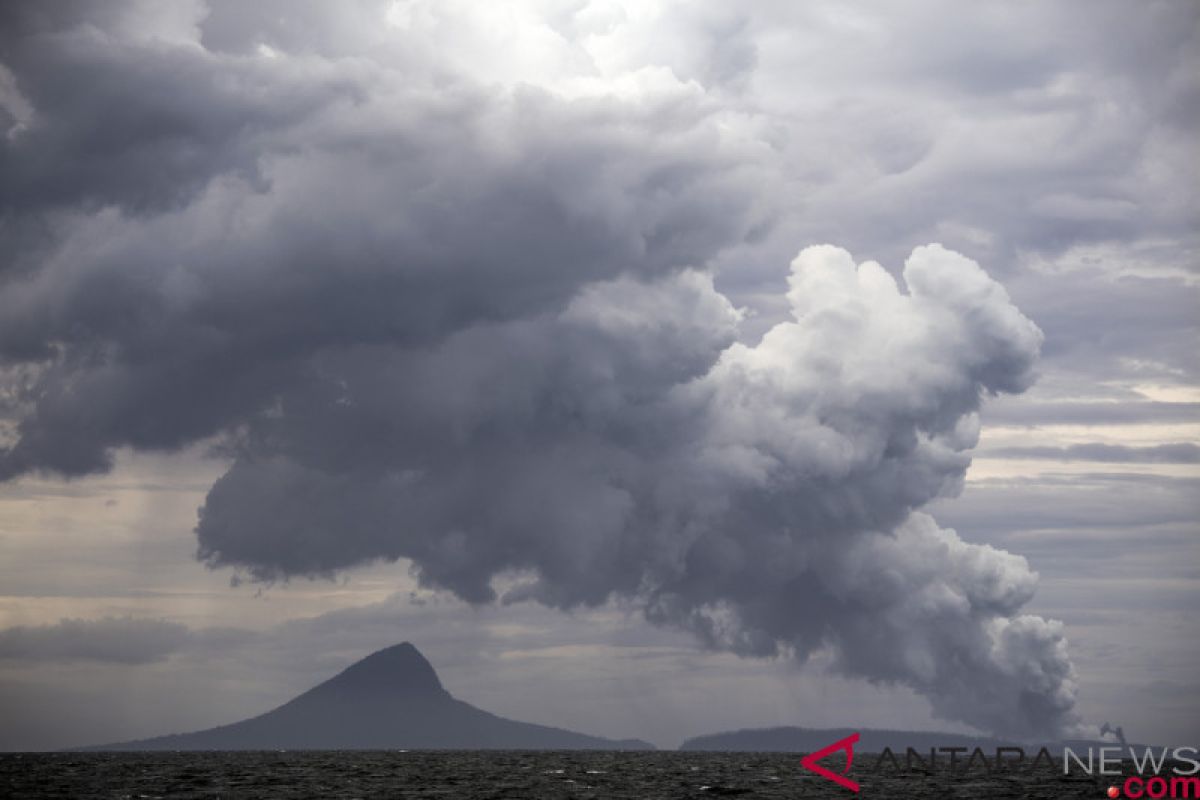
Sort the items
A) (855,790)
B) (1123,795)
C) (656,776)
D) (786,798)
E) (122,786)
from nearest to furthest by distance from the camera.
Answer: (1123,795) < (786,798) < (855,790) < (122,786) < (656,776)

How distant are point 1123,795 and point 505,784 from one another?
63624 mm

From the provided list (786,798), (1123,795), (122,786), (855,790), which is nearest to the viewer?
(1123,795)

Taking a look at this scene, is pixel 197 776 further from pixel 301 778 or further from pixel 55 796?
pixel 55 796

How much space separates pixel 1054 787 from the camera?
12731cm

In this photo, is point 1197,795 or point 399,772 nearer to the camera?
point 1197,795

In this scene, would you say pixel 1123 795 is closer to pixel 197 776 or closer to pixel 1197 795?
pixel 1197 795

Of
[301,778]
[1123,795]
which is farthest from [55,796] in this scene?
[1123,795]

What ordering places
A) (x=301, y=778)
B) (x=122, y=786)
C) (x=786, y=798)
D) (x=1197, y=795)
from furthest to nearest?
(x=301, y=778)
(x=122, y=786)
(x=786, y=798)
(x=1197, y=795)

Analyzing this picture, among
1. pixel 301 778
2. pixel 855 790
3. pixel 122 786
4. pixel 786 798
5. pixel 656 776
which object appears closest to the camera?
pixel 786 798

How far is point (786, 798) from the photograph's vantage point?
11412 cm

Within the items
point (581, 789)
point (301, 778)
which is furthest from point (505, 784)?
point (301, 778)

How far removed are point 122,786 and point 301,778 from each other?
82.9 ft

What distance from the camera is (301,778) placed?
15175cm

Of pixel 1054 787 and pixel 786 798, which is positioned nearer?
pixel 786 798
